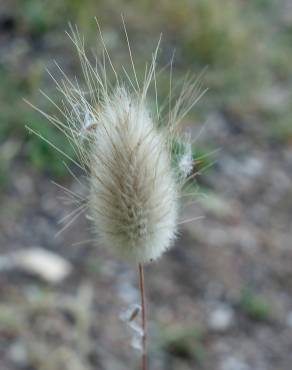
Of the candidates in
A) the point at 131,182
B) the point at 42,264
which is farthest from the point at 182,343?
the point at 131,182

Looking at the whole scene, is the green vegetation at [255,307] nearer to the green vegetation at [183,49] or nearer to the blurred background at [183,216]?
the blurred background at [183,216]

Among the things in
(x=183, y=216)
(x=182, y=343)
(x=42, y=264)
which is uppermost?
(x=183, y=216)

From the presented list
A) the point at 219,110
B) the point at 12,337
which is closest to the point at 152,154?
the point at 12,337

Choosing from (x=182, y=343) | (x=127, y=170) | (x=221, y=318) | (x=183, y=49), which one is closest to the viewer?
(x=127, y=170)

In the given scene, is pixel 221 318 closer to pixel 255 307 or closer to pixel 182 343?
pixel 255 307

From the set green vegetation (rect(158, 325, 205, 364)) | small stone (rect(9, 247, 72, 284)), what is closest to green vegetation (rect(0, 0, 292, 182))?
small stone (rect(9, 247, 72, 284))
